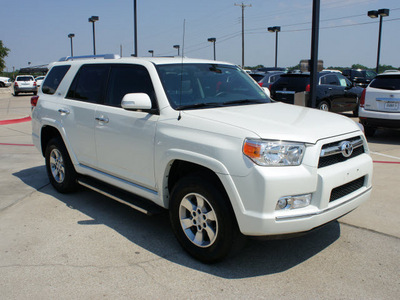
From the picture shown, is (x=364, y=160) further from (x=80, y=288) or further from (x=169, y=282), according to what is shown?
(x=80, y=288)

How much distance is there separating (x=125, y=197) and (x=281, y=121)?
1949mm

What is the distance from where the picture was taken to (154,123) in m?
4.02

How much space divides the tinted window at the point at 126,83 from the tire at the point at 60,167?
1259mm

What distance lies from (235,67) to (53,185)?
3123 millimetres

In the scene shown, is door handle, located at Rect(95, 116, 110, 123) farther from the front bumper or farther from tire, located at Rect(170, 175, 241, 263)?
the front bumper

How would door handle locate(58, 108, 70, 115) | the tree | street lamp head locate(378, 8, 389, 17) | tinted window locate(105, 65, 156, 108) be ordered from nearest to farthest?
1. tinted window locate(105, 65, 156, 108)
2. door handle locate(58, 108, 70, 115)
3. street lamp head locate(378, 8, 389, 17)
4. the tree

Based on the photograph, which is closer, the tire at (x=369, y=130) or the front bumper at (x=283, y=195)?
the front bumper at (x=283, y=195)

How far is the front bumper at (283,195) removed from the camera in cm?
314

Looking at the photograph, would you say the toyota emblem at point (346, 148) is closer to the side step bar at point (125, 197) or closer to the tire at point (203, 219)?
the tire at point (203, 219)

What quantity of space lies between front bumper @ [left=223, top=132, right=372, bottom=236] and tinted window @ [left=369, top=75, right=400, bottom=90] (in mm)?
7394

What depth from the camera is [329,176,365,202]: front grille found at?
349cm

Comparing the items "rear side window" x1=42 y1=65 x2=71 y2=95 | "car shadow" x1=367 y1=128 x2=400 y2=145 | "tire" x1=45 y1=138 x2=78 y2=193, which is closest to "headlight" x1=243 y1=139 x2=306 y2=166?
"tire" x1=45 y1=138 x2=78 y2=193

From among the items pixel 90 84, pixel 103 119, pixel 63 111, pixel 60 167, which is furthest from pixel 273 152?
pixel 60 167

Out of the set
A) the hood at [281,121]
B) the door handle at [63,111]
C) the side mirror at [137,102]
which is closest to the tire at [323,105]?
the hood at [281,121]
